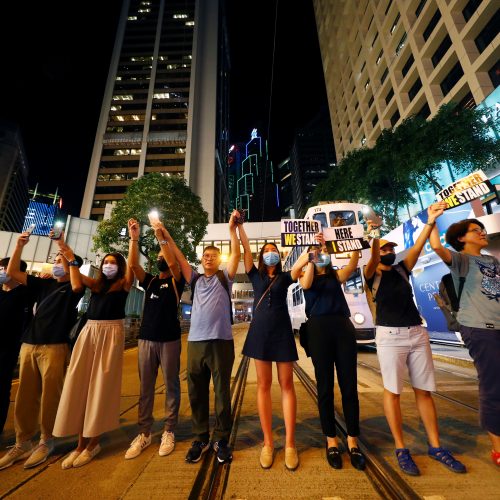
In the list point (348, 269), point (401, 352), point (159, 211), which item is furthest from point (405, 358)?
point (159, 211)

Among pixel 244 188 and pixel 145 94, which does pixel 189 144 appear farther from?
pixel 244 188

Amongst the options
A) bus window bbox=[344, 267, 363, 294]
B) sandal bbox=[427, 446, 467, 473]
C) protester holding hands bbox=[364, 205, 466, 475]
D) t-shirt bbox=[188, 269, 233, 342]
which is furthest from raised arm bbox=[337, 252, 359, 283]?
bus window bbox=[344, 267, 363, 294]

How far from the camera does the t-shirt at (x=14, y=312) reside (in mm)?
3107

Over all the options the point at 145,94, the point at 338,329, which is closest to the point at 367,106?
the point at 338,329

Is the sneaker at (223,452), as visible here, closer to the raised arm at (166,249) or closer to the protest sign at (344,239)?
the raised arm at (166,249)

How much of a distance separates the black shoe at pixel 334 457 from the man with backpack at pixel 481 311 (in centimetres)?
138

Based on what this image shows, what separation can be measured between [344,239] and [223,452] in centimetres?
278

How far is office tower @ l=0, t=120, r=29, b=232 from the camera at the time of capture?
10288cm

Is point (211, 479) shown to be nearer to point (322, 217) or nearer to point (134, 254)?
point (134, 254)

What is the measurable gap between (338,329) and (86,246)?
84.9 feet

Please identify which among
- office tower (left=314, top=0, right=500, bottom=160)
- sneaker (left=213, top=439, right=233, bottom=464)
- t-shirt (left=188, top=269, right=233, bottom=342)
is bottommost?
sneaker (left=213, top=439, right=233, bottom=464)

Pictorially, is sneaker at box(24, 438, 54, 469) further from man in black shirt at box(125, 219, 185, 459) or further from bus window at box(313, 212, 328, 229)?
bus window at box(313, 212, 328, 229)

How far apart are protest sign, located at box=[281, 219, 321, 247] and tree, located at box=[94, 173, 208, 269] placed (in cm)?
1661

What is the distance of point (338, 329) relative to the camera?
8.99ft
